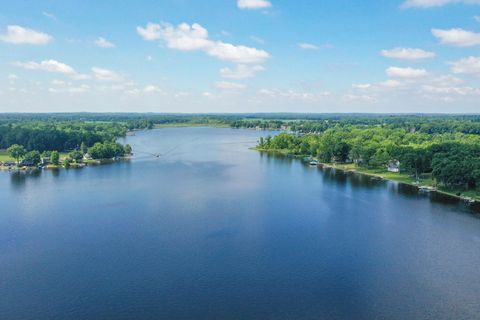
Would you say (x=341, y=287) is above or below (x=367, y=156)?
below

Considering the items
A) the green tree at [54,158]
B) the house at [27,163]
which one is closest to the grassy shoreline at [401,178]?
the green tree at [54,158]

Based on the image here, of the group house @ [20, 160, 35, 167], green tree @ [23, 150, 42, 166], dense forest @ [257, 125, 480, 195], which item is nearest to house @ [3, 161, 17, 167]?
house @ [20, 160, 35, 167]

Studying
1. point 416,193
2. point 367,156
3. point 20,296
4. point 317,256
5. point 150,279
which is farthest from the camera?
point 367,156

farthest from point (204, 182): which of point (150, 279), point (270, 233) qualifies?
point (150, 279)

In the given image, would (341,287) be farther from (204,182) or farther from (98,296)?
(204,182)

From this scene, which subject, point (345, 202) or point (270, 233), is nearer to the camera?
point (270, 233)

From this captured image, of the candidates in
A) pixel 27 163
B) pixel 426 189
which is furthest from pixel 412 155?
pixel 27 163
